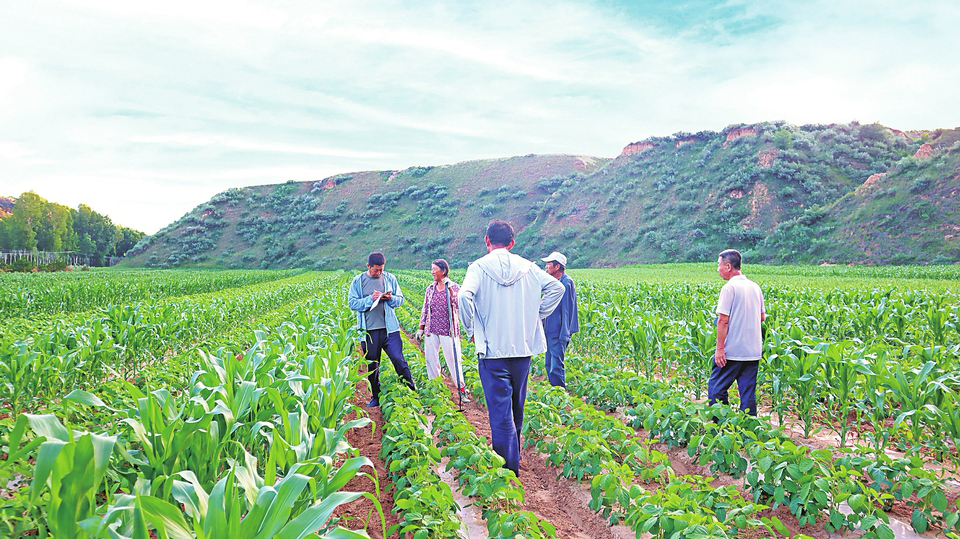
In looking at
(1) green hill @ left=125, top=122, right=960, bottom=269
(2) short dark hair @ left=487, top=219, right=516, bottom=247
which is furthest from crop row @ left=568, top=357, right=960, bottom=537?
(1) green hill @ left=125, top=122, right=960, bottom=269

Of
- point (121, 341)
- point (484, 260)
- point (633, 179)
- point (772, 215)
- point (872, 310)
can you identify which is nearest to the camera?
point (484, 260)

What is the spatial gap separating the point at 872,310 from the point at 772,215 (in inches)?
1843

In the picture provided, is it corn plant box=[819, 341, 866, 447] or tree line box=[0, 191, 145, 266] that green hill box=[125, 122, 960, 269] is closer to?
tree line box=[0, 191, 145, 266]

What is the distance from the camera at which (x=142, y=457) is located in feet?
8.45

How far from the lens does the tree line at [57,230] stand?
80831 millimetres

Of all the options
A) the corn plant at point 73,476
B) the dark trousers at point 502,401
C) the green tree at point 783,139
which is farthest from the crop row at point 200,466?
the green tree at point 783,139

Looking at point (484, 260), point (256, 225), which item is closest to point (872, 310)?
point (484, 260)

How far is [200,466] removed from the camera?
265 centimetres

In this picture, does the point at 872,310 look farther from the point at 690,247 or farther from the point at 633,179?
the point at 633,179

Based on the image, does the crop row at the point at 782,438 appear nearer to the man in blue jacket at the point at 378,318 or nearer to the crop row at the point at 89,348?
the man in blue jacket at the point at 378,318

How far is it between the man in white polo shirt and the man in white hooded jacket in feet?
6.93

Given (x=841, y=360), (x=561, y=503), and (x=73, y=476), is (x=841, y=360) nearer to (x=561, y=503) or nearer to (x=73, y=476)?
(x=561, y=503)

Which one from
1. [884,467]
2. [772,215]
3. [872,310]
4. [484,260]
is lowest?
[884,467]

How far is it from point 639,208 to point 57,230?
103454 mm
